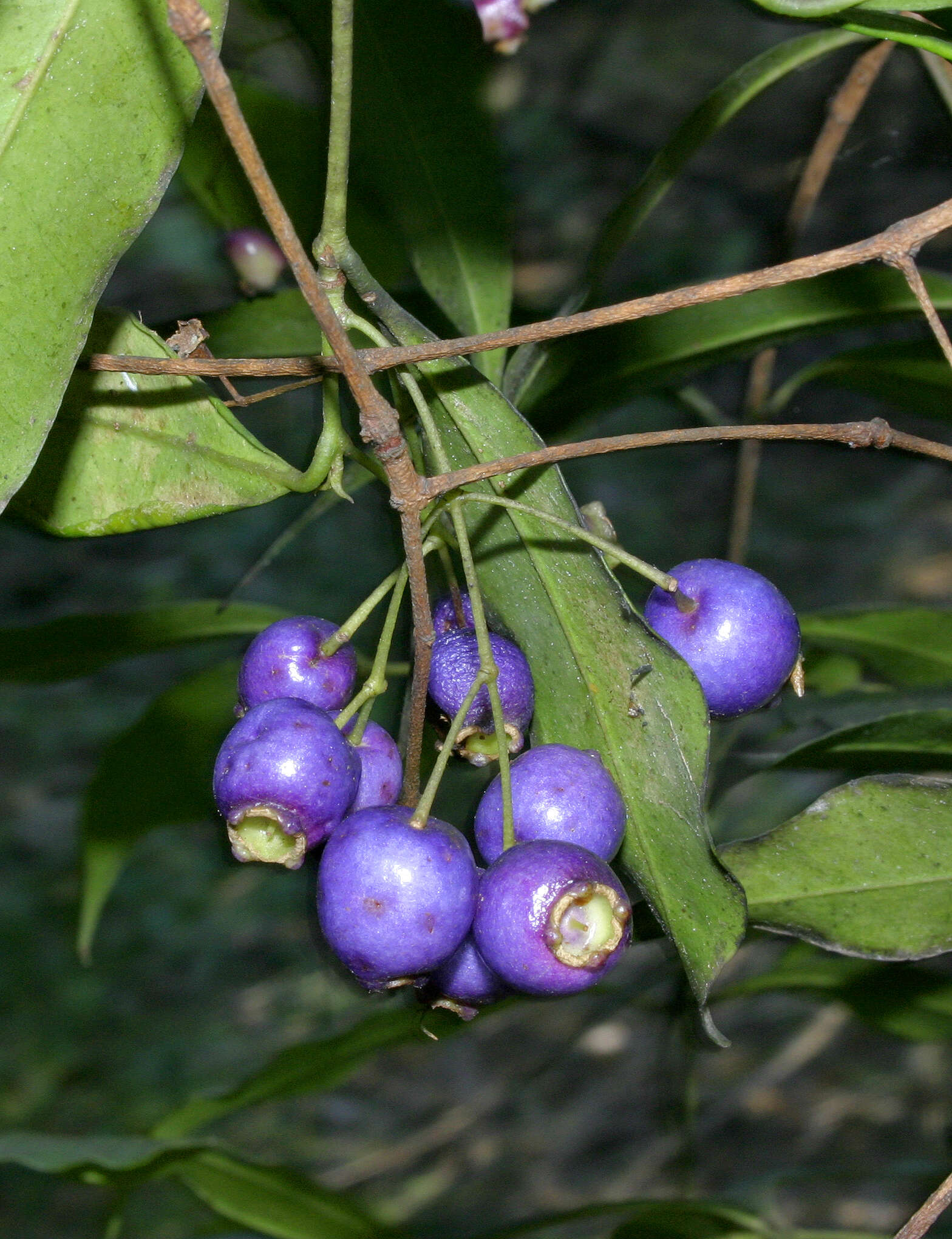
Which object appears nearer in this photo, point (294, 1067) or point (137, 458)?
point (137, 458)

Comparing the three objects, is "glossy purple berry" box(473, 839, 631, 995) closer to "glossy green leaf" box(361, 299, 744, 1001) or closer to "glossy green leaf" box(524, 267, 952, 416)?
"glossy green leaf" box(361, 299, 744, 1001)

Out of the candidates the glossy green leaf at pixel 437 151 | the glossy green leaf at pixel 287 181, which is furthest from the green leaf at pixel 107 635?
the glossy green leaf at pixel 437 151

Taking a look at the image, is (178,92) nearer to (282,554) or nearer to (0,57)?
(0,57)

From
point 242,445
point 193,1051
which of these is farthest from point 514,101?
point 242,445

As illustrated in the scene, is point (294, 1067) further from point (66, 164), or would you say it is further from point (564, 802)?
point (66, 164)

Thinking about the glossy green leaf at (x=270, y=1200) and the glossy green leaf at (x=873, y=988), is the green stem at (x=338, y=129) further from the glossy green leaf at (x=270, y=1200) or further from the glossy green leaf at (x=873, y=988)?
the glossy green leaf at (x=270, y=1200)

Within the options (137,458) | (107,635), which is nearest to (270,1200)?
(107,635)

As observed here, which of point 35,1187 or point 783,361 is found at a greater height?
point 783,361
